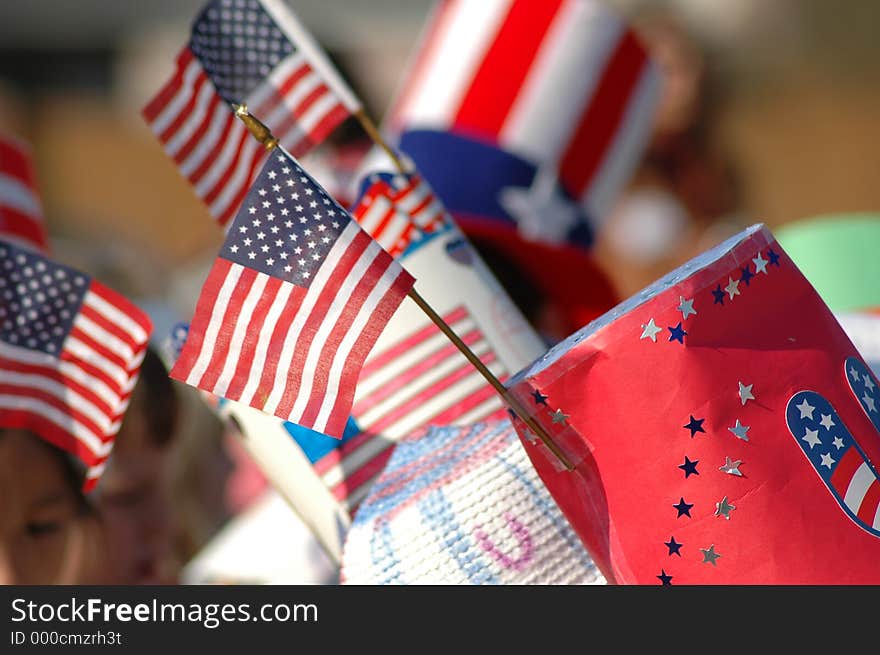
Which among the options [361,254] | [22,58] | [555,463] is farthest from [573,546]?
[22,58]

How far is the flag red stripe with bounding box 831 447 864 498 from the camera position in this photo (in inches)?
54.2

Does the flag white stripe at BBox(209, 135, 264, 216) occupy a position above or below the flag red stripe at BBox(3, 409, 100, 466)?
above

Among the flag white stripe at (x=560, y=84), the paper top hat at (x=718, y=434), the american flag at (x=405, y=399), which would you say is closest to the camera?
the paper top hat at (x=718, y=434)

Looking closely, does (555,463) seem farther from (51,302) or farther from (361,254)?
(51,302)

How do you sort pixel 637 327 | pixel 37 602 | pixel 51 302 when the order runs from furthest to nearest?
pixel 51 302
pixel 37 602
pixel 637 327

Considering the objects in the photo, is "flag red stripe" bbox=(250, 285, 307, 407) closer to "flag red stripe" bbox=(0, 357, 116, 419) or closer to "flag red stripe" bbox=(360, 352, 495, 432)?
"flag red stripe" bbox=(360, 352, 495, 432)

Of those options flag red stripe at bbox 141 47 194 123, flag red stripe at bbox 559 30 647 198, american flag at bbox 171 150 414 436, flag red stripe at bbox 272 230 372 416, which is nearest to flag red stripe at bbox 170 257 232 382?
american flag at bbox 171 150 414 436

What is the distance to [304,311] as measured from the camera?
1.47m

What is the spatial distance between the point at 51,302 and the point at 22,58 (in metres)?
7.83

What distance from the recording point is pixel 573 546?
160 cm

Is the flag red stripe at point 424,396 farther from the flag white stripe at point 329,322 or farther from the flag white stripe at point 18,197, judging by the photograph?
the flag white stripe at point 18,197

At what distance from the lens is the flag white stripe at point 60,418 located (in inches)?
71.1

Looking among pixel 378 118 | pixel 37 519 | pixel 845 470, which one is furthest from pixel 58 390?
pixel 378 118

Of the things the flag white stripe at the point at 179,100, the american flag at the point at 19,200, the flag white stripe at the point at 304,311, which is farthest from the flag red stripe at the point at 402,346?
the american flag at the point at 19,200
